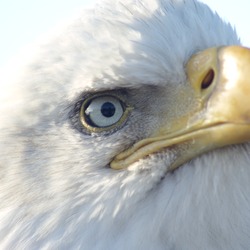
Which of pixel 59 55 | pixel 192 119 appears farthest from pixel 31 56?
pixel 192 119

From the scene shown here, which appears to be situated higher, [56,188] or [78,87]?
[78,87]

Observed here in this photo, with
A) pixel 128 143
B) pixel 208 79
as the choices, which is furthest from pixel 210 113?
pixel 128 143

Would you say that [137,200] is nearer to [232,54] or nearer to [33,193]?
[33,193]

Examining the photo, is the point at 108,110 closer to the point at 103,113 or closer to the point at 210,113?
the point at 103,113

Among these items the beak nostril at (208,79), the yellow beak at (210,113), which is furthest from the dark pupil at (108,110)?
the beak nostril at (208,79)

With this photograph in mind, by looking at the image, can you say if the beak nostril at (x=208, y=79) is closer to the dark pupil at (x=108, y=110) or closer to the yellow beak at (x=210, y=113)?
the yellow beak at (x=210, y=113)

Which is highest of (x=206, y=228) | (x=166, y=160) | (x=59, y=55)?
(x=59, y=55)

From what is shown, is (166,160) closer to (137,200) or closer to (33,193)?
(137,200)

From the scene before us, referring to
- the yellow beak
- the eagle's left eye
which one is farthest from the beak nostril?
the eagle's left eye
